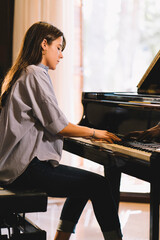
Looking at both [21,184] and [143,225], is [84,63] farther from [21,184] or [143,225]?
[21,184]

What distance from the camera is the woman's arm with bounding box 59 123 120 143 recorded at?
2086 millimetres

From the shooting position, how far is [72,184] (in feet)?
6.64

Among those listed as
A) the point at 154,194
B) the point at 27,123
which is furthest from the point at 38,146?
the point at 154,194

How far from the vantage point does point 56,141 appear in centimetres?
211

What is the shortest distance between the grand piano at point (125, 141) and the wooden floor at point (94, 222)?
0.51m

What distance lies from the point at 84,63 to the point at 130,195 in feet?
4.43

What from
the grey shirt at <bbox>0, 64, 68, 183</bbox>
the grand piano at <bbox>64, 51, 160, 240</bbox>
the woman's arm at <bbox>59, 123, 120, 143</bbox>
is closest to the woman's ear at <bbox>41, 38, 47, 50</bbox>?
the grey shirt at <bbox>0, 64, 68, 183</bbox>

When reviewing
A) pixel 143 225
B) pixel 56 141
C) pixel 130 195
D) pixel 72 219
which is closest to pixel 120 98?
pixel 56 141

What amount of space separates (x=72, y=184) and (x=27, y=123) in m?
0.37

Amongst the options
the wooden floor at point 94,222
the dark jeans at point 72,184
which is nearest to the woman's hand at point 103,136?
the dark jeans at point 72,184

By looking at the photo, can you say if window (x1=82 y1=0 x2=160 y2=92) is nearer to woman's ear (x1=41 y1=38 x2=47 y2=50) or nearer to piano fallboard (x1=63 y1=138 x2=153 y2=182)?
piano fallboard (x1=63 y1=138 x2=153 y2=182)

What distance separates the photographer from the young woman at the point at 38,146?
2016 millimetres

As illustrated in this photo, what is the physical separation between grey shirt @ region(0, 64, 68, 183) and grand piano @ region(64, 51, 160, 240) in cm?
29

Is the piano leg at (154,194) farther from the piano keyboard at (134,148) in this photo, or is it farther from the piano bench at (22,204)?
the piano bench at (22,204)
